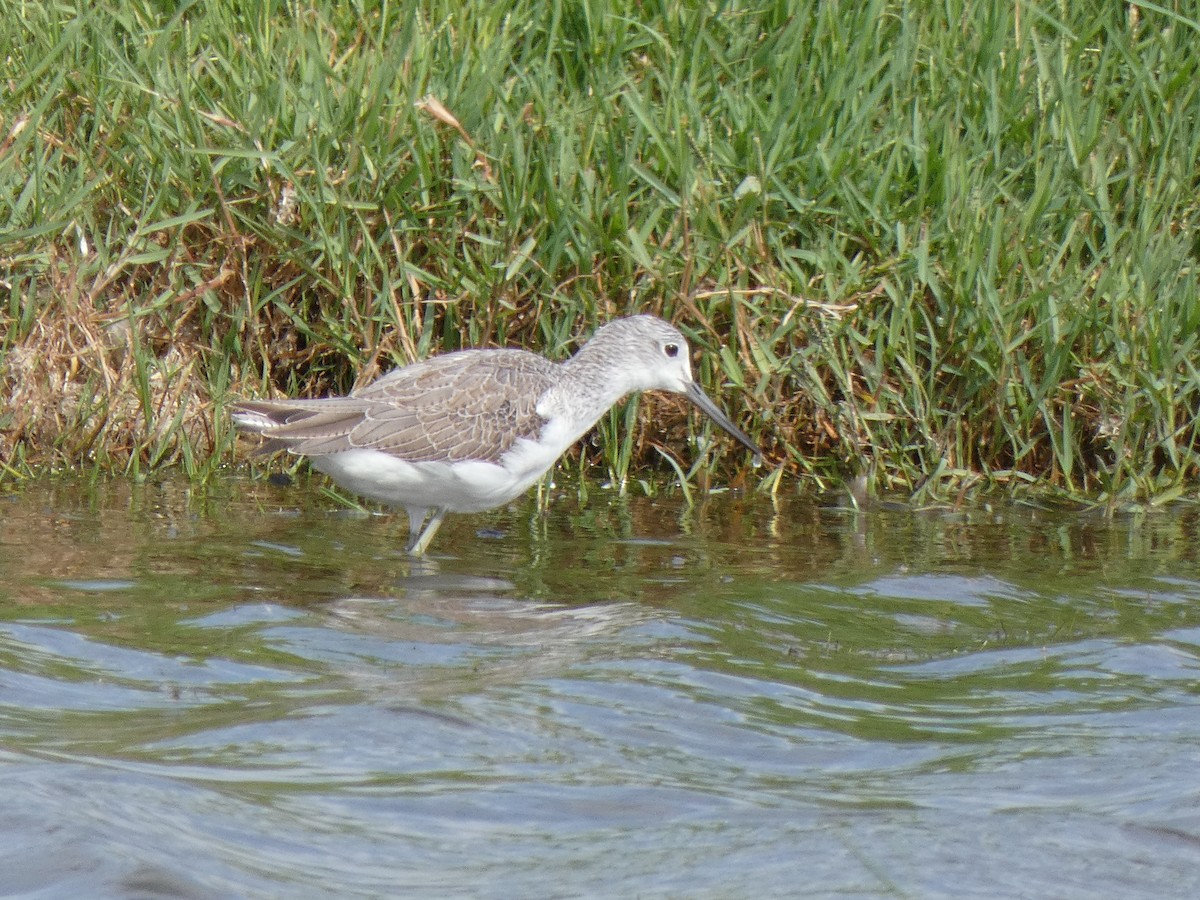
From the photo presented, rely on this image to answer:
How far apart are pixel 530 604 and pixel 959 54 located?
3.54 m

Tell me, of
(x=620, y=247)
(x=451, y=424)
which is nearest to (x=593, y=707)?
(x=451, y=424)

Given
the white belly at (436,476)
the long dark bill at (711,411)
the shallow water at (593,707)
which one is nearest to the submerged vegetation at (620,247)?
the long dark bill at (711,411)

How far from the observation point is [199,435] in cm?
677

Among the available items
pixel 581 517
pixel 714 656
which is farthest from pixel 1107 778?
pixel 581 517

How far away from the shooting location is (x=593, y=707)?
3.90 metres

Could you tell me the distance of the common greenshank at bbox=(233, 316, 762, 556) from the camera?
5.77 metres

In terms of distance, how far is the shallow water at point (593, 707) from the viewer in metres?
3.00

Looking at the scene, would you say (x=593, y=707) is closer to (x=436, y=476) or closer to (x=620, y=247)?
(x=436, y=476)

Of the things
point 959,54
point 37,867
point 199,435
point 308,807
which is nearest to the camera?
point 37,867

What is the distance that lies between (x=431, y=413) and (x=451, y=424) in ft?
0.26

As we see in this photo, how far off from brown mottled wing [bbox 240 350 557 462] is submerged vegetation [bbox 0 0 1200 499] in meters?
0.65

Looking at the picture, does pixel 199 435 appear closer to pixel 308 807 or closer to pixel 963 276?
pixel 963 276

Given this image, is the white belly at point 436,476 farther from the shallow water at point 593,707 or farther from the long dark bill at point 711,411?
the long dark bill at point 711,411

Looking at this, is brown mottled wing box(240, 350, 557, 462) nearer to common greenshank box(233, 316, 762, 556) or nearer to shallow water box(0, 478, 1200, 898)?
common greenshank box(233, 316, 762, 556)
